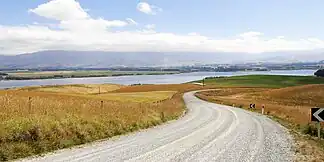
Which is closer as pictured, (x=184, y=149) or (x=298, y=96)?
(x=184, y=149)

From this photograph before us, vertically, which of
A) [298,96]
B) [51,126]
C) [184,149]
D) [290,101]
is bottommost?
[290,101]

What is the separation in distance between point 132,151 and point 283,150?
5.76m

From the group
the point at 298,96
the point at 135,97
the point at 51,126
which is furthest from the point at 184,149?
the point at 298,96

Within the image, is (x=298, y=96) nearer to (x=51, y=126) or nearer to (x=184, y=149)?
(x=184, y=149)

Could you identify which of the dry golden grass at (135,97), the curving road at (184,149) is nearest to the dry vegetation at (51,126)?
the curving road at (184,149)

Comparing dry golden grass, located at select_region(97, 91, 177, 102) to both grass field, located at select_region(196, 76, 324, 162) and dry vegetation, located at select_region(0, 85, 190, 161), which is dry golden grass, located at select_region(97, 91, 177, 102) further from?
dry vegetation, located at select_region(0, 85, 190, 161)

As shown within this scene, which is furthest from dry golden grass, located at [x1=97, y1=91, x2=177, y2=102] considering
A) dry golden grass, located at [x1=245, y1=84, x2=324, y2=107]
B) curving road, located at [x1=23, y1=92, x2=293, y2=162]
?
curving road, located at [x1=23, y1=92, x2=293, y2=162]

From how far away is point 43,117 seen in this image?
16.7m

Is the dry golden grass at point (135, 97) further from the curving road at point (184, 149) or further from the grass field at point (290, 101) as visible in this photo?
the curving road at point (184, 149)

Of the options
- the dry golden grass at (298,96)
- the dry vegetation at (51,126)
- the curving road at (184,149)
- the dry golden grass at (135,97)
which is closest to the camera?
the curving road at (184,149)

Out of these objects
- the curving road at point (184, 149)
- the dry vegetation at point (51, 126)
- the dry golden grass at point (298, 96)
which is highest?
the dry vegetation at point (51, 126)

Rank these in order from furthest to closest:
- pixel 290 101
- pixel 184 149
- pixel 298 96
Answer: pixel 298 96 < pixel 290 101 < pixel 184 149

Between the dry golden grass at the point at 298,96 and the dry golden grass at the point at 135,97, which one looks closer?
the dry golden grass at the point at 135,97

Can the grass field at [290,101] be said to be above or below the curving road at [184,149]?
below
